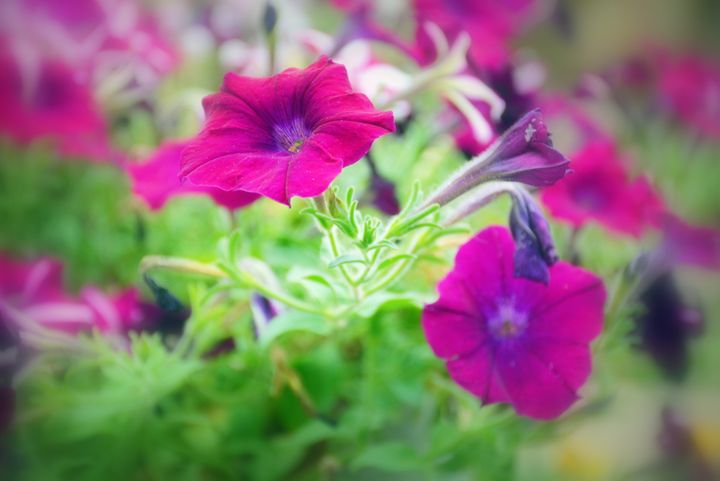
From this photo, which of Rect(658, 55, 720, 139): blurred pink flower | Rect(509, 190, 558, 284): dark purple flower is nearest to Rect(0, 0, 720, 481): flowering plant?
Rect(509, 190, 558, 284): dark purple flower

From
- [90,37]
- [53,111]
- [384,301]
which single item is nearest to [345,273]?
[384,301]

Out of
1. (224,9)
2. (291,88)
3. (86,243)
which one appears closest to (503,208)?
(291,88)

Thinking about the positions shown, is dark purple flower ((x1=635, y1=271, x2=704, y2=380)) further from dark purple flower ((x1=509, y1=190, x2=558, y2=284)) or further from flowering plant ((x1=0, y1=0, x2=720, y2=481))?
dark purple flower ((x1=509, y1=190, x2=558, y2=284))

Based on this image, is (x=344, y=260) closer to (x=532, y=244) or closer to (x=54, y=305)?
(x=532, y=244)

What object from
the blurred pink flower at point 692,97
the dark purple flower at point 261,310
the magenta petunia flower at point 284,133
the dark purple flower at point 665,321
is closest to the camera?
the magenta petunia flower at point 284,133

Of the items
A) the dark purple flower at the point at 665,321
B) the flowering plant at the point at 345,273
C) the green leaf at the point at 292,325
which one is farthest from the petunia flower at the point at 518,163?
the dark purple flower at the point at 665,321

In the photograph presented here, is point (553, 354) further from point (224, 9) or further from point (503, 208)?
point (224, 9)

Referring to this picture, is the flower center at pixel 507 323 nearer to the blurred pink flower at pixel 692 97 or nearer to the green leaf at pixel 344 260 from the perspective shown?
the green leaf at pixel 344 260

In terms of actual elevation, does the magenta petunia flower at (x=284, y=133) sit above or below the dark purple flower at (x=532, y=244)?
above
